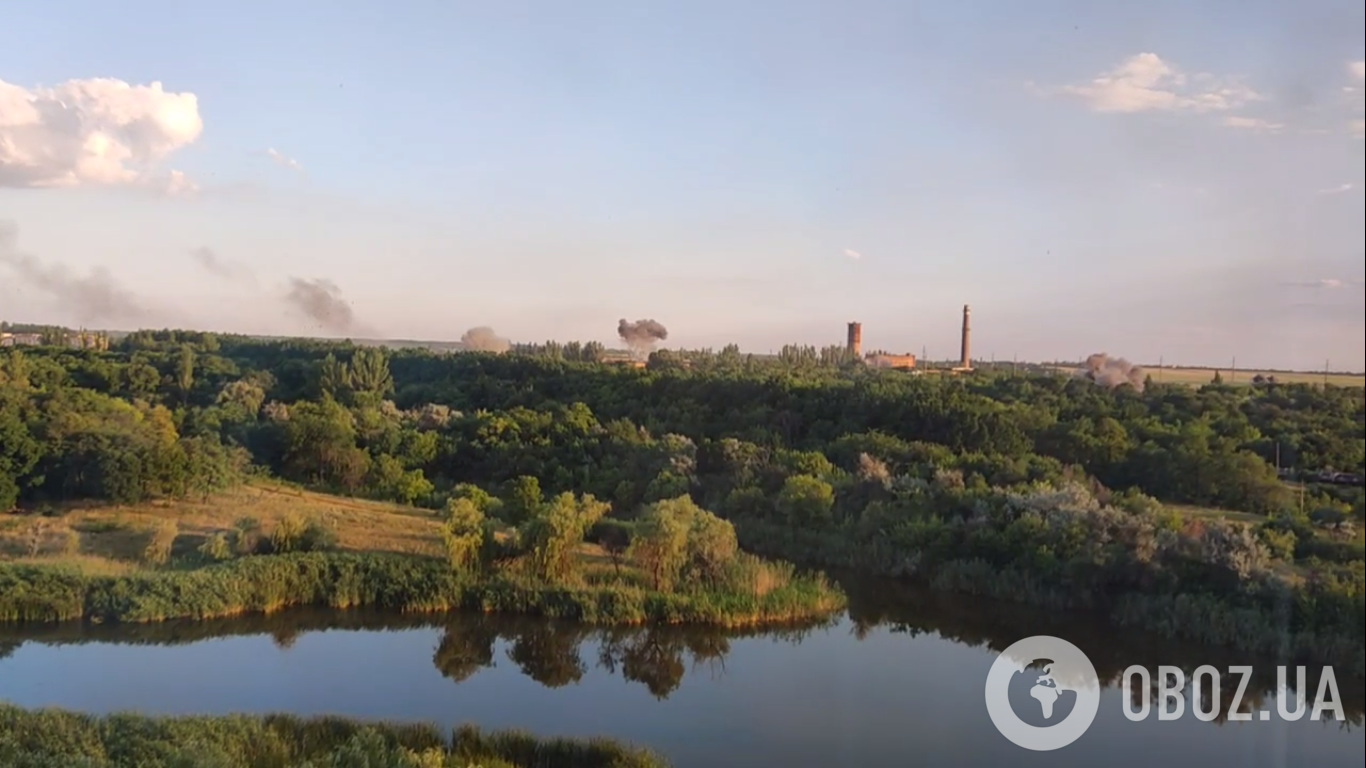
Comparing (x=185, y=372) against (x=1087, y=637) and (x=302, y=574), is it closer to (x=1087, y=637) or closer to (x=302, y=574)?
(x=302, y=574)

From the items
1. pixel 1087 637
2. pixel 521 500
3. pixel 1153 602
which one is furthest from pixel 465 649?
pixel 1153 602

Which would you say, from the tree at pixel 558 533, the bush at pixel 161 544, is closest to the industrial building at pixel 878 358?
the tree at pixel 558 533

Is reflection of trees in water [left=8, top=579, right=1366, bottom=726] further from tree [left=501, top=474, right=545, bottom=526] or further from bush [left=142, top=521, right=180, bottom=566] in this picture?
tree [left=501, top=474, right=545, bottom=526]

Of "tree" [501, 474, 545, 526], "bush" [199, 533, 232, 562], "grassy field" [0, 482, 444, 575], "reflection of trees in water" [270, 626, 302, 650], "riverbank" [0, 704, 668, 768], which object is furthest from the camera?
"tree" [501, 474, 545, 526]

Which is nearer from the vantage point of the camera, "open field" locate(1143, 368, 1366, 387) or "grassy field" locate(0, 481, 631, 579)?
"open field" locate(1143, 368, 1366, 387)

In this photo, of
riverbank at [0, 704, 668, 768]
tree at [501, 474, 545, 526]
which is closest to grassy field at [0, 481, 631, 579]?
tree at [501, 474, 545, 526]

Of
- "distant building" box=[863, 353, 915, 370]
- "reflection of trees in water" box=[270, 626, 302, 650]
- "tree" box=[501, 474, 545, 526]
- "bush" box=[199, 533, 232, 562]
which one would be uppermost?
"distant building" box=[863, 353, 915, 370]

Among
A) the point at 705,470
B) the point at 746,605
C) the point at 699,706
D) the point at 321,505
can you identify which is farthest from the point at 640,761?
the point at 321,505
